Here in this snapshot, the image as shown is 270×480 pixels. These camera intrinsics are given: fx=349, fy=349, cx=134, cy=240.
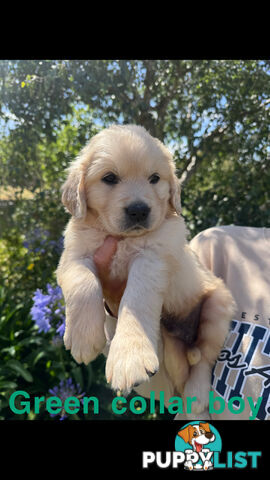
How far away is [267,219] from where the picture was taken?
4359 mm

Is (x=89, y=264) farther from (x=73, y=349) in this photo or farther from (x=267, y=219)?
(x=267, y=219)

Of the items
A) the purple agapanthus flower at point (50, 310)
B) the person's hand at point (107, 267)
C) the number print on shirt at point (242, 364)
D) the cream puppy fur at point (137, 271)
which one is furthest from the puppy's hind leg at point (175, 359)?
the purple agapanthus flower at point (50, 310)

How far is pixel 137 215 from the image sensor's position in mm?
1893

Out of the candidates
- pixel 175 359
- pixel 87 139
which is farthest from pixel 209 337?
pixel 87 139

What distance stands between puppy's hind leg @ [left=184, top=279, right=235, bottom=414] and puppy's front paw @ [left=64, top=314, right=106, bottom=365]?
3.06 ft

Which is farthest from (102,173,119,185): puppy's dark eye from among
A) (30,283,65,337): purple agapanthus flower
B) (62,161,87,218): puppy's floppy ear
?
(30,283,65,337): purple agapanthus flower

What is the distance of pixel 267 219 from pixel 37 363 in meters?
3.23

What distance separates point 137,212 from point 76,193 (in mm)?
451

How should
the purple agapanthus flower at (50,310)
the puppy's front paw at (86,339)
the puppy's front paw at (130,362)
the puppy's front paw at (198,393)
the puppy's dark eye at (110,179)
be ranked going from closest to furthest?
the puppy's front paw at (130,362) → the puppy's front paw at (86,339) → the puppy's dark eye at (110,179) → the puppy's front paw at (198,393) → the purple agapanthus flower at (50,310)

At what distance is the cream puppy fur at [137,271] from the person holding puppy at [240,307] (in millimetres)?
77

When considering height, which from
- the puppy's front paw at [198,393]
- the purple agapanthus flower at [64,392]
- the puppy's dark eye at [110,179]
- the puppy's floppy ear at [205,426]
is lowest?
the purple agapanthus flower at [64,392]

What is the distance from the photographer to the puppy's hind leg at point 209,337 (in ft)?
7.48

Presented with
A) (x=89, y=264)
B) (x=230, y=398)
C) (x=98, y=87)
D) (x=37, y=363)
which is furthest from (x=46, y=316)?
(x=98, y=87)

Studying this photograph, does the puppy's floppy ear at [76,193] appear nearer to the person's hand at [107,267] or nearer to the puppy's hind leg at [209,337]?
the person's hand at [107,267]
